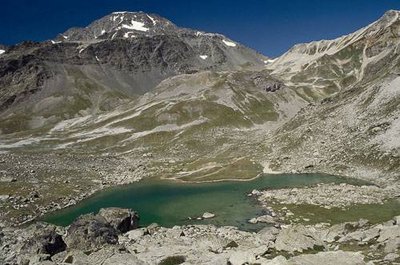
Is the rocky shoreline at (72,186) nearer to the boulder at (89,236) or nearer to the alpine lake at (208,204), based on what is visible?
the alpine lake at (208,204)

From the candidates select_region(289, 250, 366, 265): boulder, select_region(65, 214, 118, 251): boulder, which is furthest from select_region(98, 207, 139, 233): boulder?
select_region(289, 250, 366, 265): boulder

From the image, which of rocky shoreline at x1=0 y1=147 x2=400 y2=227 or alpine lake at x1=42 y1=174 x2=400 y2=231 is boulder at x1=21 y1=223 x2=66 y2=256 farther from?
rocky shoreline at x1=0 y1=147 x2=400 y2=227

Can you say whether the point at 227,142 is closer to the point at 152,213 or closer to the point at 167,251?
the point at 152,213

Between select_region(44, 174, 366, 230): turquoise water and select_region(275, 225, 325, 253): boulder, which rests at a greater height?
select_region(44, 174, 366, 230): turquoise water

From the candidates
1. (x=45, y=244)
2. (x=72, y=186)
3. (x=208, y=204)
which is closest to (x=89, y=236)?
(x=45, y=244)

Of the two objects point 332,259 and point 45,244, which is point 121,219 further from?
point 332,259

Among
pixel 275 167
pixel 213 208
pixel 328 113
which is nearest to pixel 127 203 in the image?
pixel 213 208
